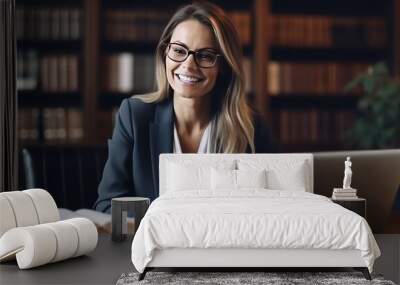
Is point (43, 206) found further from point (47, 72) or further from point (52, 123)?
point (47, 72)

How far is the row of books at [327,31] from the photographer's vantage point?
5.67 m

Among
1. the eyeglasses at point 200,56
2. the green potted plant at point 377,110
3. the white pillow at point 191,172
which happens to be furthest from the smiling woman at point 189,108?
the green potted plant at point 377,110

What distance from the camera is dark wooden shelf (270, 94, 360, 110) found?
578 centimetres

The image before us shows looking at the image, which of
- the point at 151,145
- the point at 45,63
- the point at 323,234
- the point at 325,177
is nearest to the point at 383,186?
the point at 325,177

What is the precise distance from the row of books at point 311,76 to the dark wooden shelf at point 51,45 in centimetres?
160

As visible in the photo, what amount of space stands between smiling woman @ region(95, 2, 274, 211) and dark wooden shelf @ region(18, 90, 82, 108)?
612mm

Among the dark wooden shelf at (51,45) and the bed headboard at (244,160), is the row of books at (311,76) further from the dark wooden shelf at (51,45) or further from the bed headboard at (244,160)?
the dark wooden shelf at (51,45)

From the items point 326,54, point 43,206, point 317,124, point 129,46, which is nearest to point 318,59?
point 326,54

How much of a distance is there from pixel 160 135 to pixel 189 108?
0.30 meters

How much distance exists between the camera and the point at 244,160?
5.02 m

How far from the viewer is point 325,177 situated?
196 inches

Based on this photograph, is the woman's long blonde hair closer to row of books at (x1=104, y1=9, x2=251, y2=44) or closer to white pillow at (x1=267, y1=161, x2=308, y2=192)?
row of books at (x1=104, y1=9, x2=251, y2=44)

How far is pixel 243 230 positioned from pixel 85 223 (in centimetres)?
114

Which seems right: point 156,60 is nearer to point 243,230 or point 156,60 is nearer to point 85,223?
point 85,223
